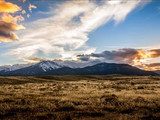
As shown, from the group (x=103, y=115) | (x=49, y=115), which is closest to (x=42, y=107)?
(x=49, y=115)

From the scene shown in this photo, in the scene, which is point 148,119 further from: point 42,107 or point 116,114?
point 42,107

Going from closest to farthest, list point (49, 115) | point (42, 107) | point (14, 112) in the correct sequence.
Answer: point (49, 115) → point (14, 112) → point (42, 107)

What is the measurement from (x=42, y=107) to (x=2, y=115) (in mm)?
3733

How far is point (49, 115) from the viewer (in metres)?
15.1

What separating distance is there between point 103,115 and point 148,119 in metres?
3.32

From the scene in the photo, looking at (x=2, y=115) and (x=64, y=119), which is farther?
(x=2, y=115)

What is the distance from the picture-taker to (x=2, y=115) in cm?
1540

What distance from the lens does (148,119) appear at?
45.4 feet

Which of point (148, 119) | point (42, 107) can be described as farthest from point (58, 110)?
point (148, 119)

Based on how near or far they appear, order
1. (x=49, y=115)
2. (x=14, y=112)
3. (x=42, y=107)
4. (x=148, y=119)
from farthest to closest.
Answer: (x=42, y=107) → (x=14, y=112) → (x=49, y=115) → (x=148, y=119)

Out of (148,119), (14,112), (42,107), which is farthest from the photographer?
(42,107)

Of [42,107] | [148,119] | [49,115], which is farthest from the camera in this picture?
[42,107]

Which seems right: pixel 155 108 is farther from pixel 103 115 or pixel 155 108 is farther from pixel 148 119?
pixel 103 115

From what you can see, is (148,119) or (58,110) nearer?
(148,119)
